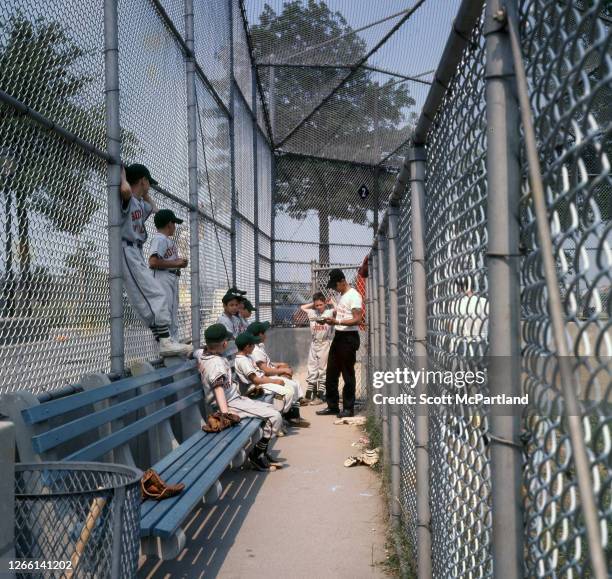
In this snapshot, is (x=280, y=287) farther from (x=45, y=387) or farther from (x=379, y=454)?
(x=45, y=387)

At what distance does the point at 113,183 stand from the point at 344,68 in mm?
10452

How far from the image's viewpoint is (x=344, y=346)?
30.0ft

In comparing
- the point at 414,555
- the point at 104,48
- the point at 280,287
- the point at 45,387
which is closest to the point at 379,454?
the point at 414,555

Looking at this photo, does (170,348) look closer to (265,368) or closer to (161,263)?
(161,263)

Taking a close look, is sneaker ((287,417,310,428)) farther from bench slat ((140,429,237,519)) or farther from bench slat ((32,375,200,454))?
bench slat ((32,375,200,454))

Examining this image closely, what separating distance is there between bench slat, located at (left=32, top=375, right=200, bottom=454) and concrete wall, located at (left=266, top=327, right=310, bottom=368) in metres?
8.72

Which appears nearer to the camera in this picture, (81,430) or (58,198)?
(81,430)

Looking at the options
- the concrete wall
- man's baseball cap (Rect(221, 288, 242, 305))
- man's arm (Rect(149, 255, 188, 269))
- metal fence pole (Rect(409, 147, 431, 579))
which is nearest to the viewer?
metal fence pole (Rect(409, 147, 431, 579))

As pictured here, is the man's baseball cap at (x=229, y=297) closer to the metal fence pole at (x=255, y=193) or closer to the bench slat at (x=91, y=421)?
the bench slat at (x=91, y=421)

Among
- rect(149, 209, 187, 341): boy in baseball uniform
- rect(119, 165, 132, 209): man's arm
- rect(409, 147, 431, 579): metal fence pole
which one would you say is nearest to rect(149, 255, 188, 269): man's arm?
rect(149, 209, 187, 341): boy in baseball uniform

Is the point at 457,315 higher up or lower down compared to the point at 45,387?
higher up

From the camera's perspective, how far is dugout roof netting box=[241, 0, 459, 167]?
1305cm

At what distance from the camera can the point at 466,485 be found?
2.17 m

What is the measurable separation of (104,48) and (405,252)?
2.56 m
